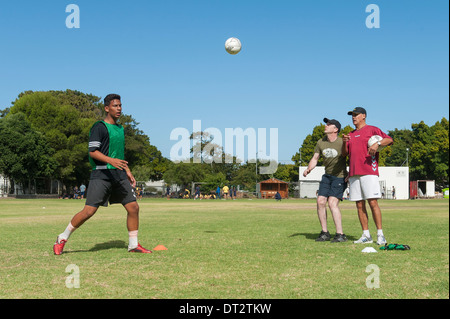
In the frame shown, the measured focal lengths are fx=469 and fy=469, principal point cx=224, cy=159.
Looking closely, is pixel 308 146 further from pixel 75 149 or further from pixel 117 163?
pixel 117 163

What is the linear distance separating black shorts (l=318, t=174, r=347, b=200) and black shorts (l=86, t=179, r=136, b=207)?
12.1 feet

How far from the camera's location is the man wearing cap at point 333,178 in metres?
8.79

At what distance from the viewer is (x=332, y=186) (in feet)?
29.0

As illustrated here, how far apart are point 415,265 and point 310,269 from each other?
1395 millimetres

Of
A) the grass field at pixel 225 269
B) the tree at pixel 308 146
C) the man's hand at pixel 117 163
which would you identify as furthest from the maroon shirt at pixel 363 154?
the tree at pixel 308 146

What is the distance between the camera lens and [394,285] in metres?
4.70

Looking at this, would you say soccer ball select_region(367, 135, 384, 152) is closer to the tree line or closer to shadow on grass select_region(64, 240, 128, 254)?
shadow on grass select_region(64, 240, 128, 254)

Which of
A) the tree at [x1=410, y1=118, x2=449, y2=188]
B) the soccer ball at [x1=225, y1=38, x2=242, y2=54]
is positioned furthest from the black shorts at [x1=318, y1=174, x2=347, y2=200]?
the tree at [x1=410, y1=118, x2=449, y2=188]

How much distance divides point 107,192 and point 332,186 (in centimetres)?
417

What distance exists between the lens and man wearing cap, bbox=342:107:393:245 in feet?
26.5

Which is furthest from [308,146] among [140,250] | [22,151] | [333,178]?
[140,250]

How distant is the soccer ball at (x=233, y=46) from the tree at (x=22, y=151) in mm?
37384
